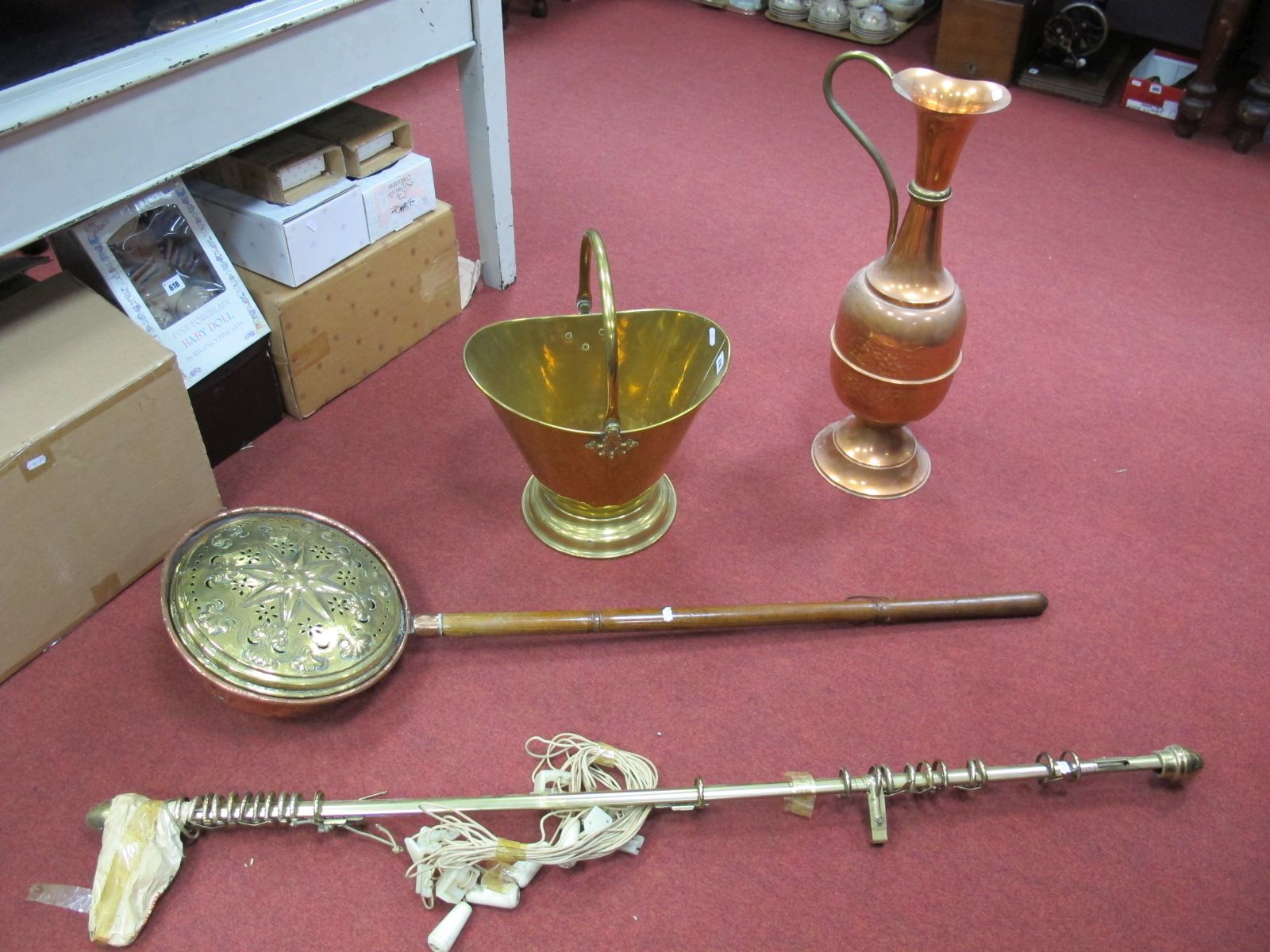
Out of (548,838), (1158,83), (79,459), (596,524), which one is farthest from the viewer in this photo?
(1158,83)

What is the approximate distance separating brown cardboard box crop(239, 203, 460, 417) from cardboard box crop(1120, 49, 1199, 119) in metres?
2.31

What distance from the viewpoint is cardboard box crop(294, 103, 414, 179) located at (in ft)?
6.41

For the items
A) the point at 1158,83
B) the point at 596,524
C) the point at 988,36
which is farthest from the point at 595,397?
the point at 1158,83

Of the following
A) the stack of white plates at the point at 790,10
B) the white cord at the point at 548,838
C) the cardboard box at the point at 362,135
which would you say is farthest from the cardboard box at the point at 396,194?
the stack of white plates at the point at 790,10

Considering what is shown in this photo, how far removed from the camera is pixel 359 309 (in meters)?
2.03

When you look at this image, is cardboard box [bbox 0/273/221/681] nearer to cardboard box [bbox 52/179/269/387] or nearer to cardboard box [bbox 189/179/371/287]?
cardboard box [bbox 52/179/269/387]

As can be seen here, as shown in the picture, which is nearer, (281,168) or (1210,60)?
(281,168)

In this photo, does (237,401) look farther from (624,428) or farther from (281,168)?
(624,428)

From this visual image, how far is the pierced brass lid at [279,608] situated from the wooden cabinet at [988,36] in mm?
2708

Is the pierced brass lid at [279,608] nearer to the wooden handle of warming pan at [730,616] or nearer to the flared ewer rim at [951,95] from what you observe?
the wooden handle of warming pan at [730,616]

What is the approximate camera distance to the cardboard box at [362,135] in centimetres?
195

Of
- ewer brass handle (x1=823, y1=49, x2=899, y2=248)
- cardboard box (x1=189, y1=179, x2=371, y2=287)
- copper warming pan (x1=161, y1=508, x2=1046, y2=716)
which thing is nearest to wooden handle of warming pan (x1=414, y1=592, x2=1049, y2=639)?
copper warming pan (x1=161, y1=508, x2=1046, y2=716)

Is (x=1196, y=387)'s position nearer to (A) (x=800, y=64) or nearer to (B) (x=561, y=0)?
(A) (x=800, y=64)

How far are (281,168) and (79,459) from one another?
24.9 inches
